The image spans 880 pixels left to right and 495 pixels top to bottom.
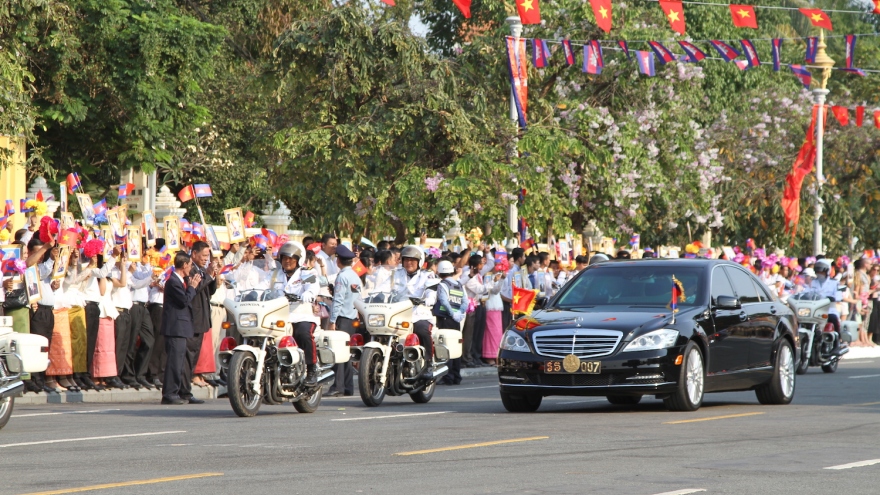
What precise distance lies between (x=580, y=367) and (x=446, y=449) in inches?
140

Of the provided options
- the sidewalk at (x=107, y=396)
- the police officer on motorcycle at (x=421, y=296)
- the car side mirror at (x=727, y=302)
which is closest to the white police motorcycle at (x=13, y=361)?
the sidewalk at (x=107, y=396)

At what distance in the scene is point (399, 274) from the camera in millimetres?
19203

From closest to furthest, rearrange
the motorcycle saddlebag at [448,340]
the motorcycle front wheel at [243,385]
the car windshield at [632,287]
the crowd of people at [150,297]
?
the motorcycle front wheel at [243,385] < the car windshield at [632,287] < the crowd of people at [150,297] < the motorcycle saddlebag at [448,340]

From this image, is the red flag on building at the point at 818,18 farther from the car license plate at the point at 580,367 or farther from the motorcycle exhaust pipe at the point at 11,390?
the motorcycle exhaust pipe at the point at 11,390

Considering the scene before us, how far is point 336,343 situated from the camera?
16.5 m

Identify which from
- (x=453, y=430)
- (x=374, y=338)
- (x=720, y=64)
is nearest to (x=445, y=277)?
(x=374, y=338)

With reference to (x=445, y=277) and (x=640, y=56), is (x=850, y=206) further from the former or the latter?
(x=445, y=277)

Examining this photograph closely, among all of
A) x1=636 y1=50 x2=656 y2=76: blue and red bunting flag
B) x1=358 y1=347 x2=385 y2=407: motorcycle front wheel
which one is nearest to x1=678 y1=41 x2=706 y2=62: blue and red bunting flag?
x1=636 y1=50 x2=656 y2=76: blue and red bunting flag

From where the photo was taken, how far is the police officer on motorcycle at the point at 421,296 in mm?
17609

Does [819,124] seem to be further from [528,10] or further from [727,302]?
[727,302]

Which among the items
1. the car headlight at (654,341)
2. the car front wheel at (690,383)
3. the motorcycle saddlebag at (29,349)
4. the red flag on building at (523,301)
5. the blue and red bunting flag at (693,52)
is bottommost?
the car front wheel at (690,383)

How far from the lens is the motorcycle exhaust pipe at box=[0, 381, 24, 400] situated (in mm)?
13742

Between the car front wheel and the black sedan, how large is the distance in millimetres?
10

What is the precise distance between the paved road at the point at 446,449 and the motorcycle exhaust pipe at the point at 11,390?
1.06ft
